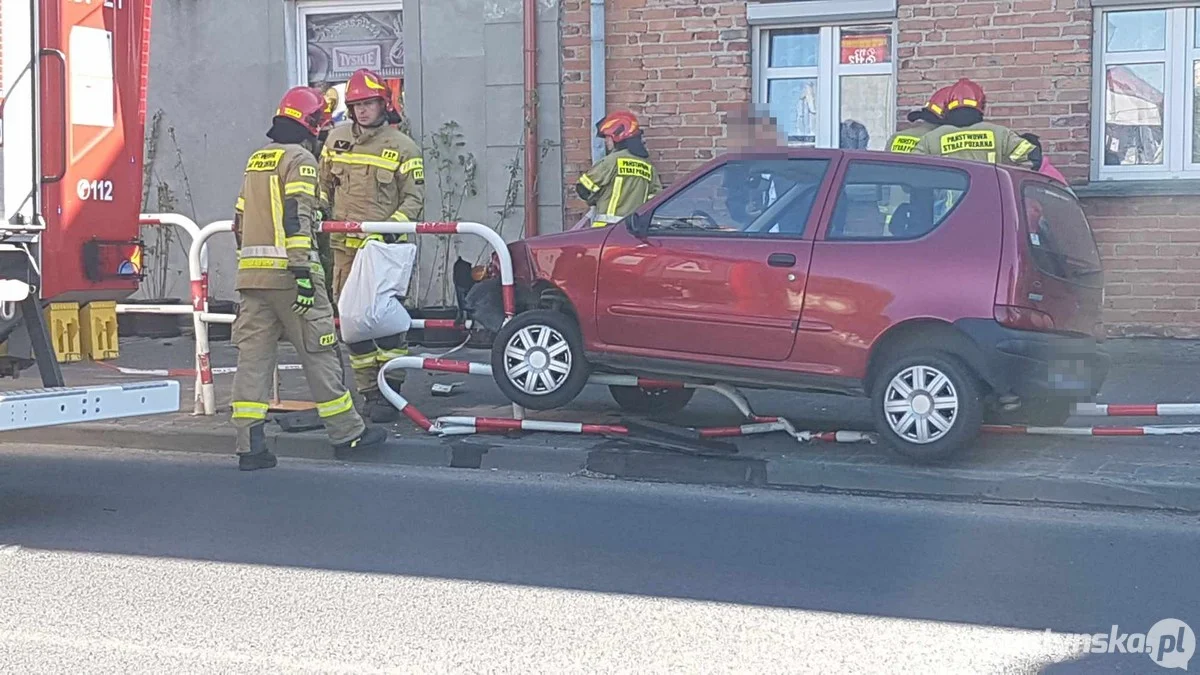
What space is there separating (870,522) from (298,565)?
8.73 ft

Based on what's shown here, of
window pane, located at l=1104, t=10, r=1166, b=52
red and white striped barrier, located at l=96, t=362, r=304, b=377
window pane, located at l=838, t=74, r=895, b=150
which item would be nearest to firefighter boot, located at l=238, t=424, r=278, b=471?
red and white striped barrier, located at l=96, t=362, r=304, b=377

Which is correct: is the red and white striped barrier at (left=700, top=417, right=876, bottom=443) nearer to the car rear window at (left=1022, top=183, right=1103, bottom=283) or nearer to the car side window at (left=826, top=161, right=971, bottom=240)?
the car side window at (left=826, top=161, right=971, bottom=240)

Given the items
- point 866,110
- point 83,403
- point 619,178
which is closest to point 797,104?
point 866,110

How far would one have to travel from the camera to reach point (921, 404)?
7.28 meters

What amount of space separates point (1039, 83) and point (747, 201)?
14.0 feet

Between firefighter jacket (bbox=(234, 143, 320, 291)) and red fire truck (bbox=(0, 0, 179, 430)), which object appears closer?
red fire truck (bbox=(0, 0, 179, 430))

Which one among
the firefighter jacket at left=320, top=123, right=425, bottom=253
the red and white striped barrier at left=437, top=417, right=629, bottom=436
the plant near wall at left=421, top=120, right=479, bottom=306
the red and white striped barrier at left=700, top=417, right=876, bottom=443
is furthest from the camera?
the plant near wall at left=421, top=120, right=479, bottom=306

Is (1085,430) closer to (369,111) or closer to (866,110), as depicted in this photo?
(866,110)

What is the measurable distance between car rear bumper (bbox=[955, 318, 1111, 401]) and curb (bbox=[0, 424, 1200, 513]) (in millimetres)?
457

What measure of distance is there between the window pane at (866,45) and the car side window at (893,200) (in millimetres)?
4244

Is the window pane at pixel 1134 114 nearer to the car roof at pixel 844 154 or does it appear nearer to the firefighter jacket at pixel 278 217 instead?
the car roof at pixel 844 154

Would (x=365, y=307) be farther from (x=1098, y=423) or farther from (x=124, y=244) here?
(x=1098, y=423)

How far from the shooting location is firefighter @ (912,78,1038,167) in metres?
9.21

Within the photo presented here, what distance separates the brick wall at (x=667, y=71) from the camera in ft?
38.4
